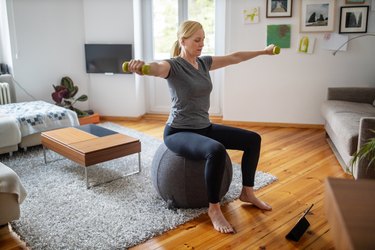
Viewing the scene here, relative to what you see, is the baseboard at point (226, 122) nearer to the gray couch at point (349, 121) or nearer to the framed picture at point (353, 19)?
the gray couch at point (349, 121)

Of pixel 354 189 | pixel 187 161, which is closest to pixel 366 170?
pixel 187 161

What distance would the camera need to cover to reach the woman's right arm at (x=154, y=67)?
1.91 metres

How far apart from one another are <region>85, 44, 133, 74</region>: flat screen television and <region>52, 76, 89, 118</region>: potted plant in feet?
1.13

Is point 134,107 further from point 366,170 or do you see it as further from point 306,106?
point 366,170

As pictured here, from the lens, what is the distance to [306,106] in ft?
14.9

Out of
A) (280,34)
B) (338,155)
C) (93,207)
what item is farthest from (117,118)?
(338,155)

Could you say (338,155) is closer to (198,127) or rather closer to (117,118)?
(198,127)

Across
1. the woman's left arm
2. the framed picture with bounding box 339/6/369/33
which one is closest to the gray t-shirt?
the woman's left arm

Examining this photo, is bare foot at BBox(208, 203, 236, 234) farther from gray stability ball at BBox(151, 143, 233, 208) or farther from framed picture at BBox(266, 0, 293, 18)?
framed picture at BBox(266, 0, 293, 18)

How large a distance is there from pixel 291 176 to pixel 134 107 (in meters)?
2.56

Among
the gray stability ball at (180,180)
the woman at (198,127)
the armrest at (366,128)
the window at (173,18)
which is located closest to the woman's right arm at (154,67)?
the woman at (198,127)

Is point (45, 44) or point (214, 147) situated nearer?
point (214, 147)

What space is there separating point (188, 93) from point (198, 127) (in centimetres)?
22

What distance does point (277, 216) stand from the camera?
7.80 feet
